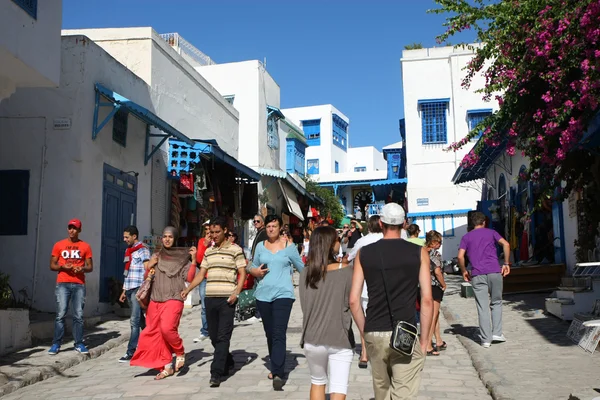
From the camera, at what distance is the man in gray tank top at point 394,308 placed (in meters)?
4.18

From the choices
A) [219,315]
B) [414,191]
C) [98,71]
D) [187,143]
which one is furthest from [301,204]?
[219,315]

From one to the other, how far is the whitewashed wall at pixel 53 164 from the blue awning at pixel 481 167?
1074cm

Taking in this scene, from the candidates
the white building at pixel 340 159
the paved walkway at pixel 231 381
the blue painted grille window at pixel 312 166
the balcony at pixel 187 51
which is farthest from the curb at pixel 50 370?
the blue painted grille window at pixel 312 166

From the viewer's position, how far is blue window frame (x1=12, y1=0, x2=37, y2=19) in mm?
8617

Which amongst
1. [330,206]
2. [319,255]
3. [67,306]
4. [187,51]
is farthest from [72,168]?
[330,206]

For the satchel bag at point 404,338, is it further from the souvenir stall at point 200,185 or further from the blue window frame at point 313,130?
the blue window frame at point 313,130

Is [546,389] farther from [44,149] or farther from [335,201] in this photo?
[335,201]

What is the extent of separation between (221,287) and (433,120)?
2145 centimetres

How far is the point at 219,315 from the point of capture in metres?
6.99

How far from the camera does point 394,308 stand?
4.24 meters

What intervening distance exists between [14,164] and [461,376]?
825 cm

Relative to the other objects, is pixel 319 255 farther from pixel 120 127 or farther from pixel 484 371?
pixel 120 127

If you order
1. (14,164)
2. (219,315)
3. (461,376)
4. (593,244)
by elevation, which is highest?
(14,164)

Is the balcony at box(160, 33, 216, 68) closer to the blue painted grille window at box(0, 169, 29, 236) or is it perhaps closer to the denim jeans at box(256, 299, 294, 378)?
the blue painted grille window at box(0, 169, 29, 236)
